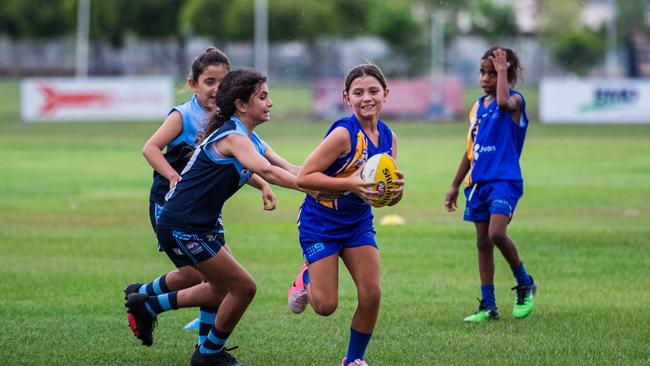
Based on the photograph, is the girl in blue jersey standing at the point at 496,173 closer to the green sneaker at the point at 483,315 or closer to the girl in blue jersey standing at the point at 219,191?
the green sneaker at the point at 483,315

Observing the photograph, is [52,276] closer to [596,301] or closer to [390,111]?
[596,301]

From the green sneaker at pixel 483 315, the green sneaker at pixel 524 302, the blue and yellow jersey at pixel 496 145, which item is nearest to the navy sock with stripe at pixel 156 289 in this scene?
the green sneaker at pixel 483 315

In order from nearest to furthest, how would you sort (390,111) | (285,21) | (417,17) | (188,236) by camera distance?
(188,236), (390,111), (285,21), (417,17)

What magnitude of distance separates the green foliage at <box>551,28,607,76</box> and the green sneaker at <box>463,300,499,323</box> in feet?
220

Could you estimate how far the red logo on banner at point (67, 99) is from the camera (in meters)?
40.4

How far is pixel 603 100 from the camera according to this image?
38.4m

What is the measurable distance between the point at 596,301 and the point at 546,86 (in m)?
31.2

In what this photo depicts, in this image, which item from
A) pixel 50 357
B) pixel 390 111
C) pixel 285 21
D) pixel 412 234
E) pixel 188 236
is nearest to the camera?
pixel 188 236

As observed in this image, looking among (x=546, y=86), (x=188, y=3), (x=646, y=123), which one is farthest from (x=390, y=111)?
(x=188, y=3)

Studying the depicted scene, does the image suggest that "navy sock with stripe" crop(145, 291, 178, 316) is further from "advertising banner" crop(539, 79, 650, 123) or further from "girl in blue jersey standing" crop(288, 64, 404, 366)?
"advertising banner" crop(539, 79, 650, 123)

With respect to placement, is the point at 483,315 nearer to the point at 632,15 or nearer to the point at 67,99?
the point at 67,99

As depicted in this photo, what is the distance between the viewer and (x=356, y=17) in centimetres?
7694

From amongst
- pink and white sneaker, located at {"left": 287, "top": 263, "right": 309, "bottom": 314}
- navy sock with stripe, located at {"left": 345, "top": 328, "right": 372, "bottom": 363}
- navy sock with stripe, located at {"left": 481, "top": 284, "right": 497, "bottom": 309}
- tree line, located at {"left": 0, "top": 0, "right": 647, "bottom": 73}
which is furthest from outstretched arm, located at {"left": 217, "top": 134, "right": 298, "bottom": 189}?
tree line, located at {"left": 0, "top": 0, "right": 647, "bottom": 73}

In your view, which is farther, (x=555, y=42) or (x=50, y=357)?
(x=555, y=42)
